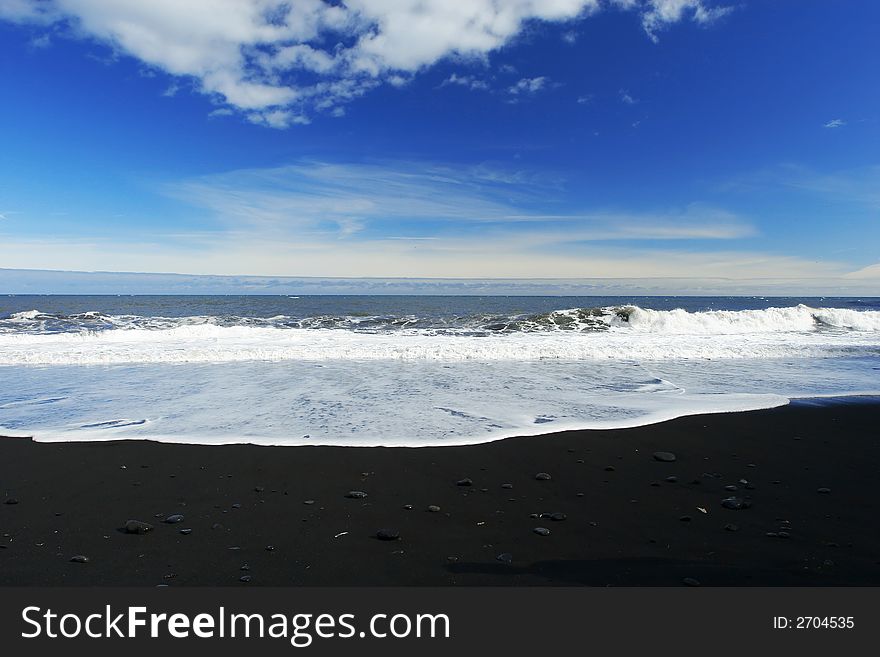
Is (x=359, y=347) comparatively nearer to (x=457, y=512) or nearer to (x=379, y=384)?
(x=379, y=384)

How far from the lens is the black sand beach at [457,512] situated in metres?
3.13

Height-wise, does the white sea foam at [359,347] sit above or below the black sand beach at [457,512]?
above

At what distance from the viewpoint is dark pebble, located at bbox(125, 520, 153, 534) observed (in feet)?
12.0

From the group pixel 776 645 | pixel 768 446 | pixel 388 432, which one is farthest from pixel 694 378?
pixel 776 645

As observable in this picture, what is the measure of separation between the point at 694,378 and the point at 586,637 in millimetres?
9094

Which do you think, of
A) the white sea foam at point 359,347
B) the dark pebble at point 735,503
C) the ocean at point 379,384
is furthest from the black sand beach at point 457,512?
the white sea foam at point 359,347

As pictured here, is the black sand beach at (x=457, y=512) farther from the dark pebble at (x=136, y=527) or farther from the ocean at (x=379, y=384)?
the ocean at (x=379, y=384)

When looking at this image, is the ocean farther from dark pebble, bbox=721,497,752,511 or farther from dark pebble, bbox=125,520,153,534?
dark pebble, bbox=721,497,752,511

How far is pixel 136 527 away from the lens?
368 cm

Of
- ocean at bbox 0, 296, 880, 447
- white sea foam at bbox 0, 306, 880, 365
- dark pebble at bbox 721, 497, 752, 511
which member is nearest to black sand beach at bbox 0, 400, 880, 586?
dark pebble at bbox 721, 497, 752, 511

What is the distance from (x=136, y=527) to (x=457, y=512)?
8.03 feet

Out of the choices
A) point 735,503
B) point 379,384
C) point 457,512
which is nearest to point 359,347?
point 379,384

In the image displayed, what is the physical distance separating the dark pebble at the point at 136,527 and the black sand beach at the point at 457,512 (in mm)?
72

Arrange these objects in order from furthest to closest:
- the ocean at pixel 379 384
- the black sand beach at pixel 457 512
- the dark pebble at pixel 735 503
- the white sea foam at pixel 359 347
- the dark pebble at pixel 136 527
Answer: the white sea foam at pixel 359 347
the ocean at pixel 379 384
the dark pebble at pixel 735 503
the dark pebble at pixel 136 527
the black sand beach at pixel 457 512
